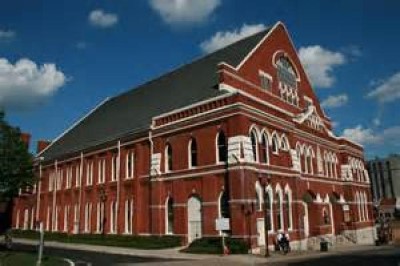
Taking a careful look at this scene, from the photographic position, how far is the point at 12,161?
29328mm

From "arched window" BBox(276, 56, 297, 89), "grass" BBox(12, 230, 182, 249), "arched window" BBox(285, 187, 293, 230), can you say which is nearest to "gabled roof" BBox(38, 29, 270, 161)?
"arched window" BBox(276, 56, 297, 89)

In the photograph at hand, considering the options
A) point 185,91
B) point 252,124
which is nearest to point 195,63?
point 185,91

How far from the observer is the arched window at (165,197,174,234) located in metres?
34.1

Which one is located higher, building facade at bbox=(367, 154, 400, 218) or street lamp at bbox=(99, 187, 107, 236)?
building facade at bbox=(367, 154, 400, 218)

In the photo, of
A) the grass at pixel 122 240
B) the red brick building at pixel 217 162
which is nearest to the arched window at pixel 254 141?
the red brick building at pixel 217 162

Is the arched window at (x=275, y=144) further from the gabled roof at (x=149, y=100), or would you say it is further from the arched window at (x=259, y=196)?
the gabled roof at (x=149, y=100)

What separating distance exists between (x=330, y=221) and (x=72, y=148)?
3099cm

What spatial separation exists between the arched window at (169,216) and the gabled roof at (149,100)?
7.75 m

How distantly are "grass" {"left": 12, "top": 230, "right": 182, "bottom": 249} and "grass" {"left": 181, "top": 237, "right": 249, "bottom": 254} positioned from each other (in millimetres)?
3222

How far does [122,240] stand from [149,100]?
16578 mm

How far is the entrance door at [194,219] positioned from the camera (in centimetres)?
3167

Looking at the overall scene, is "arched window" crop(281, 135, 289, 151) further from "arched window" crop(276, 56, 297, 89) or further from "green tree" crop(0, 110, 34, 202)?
"green tree" crop(0, 110, 34, 202)

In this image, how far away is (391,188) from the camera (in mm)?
103625

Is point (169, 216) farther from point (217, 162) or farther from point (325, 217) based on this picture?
point (325, 217)
